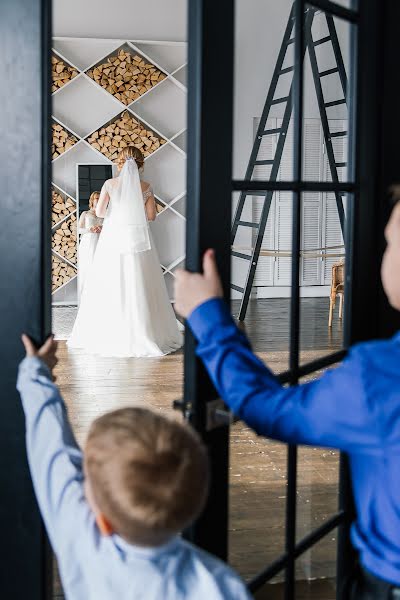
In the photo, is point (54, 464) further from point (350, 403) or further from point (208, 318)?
point (350, 403)

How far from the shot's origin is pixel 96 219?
6980 mm

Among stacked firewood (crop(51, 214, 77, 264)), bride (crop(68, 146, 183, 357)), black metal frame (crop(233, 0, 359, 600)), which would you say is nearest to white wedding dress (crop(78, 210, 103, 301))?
bride (crop(68, 146, 183, 357))

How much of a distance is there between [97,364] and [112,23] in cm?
383

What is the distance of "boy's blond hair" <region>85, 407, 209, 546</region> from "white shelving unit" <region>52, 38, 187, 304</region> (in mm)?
6935

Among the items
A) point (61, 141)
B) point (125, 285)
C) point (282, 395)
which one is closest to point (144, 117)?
point (61, 141)

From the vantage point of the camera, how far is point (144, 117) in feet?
26.6

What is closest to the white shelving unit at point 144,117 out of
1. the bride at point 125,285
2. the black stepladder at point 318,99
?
the black stepladder at point 318,99

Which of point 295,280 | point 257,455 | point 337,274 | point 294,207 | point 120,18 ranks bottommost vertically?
point 257,455

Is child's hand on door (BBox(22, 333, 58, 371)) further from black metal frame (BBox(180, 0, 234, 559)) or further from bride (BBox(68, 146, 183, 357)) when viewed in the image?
bride (BBox(68, 146, 183, 357))

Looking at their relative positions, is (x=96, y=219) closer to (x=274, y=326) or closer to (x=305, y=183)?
(x=274, y=326)

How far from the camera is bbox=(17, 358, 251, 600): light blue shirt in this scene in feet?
3.73

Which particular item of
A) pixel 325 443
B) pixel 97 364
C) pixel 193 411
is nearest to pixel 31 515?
pixel 193 411

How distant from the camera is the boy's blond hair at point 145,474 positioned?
1.05 metres

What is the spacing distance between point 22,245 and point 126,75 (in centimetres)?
673
